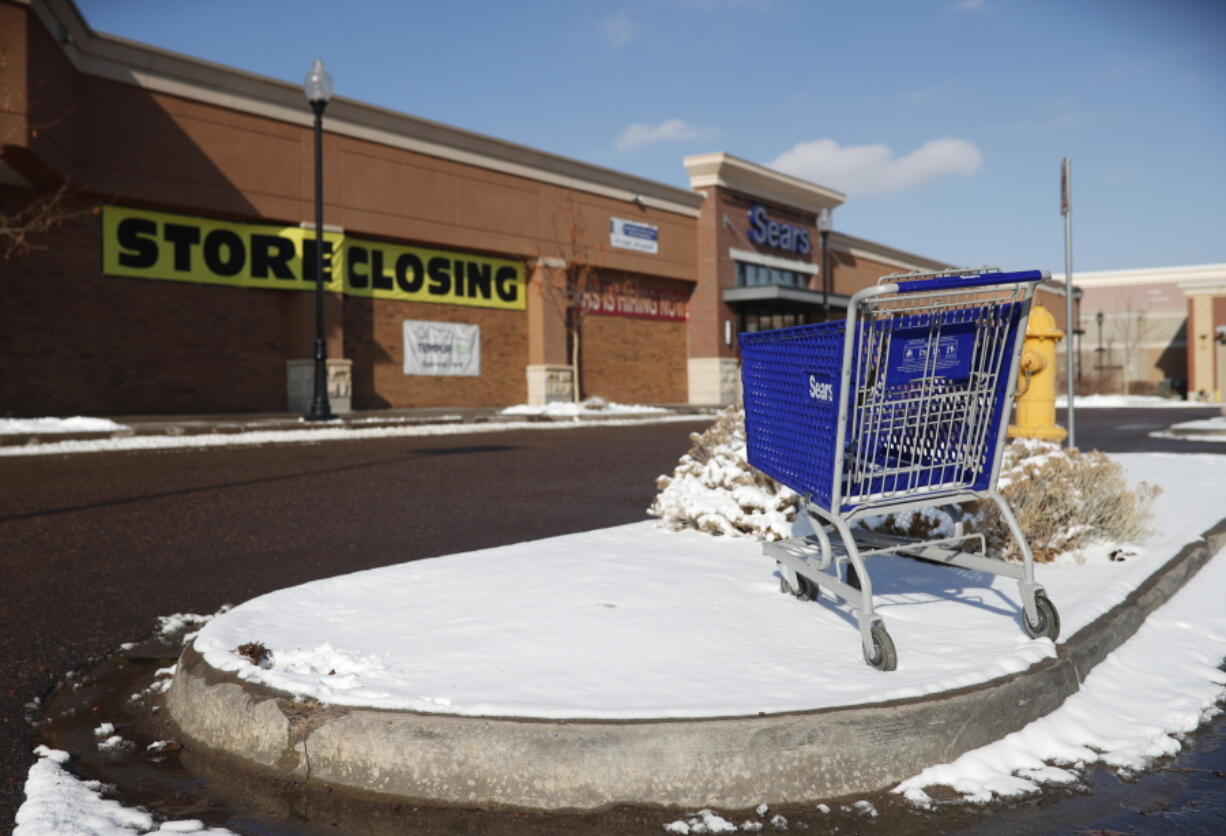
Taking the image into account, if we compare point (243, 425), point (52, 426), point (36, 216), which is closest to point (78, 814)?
point (52, 426)

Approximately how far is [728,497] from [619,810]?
341 centimetres

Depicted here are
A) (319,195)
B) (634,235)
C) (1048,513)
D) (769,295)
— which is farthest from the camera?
(769,295)

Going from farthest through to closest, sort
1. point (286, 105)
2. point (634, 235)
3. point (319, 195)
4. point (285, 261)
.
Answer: point (634, 235), point (285, 261), point (286, 105), point (319, 195)

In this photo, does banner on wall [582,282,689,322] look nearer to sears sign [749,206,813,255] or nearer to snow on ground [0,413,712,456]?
sears sign [749,206,813,255]

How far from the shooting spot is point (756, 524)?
5785 mm

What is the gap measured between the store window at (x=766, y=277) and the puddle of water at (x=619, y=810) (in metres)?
37.0

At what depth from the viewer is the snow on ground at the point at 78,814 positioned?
2.57 meters

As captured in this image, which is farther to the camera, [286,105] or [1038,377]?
[286,105]

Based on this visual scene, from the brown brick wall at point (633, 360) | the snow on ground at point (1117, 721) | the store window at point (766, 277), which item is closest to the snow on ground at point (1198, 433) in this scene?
the snow on ground at point (1117, 721)

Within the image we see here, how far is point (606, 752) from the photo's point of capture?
109 inches

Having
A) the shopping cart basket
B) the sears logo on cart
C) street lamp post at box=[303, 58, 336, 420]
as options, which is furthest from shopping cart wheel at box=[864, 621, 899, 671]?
street lamp post at box=[303, 58, 336, 420]

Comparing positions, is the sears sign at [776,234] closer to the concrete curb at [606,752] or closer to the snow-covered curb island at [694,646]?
the snow-covered curb island at [694,646]

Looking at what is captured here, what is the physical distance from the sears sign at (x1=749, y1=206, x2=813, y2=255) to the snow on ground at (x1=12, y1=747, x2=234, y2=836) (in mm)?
38831

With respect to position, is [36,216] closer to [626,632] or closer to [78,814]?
[626,632]
